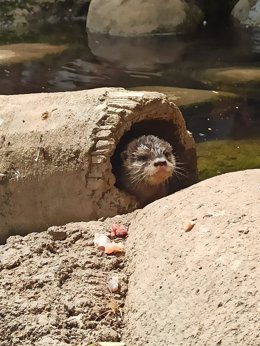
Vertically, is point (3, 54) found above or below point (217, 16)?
below

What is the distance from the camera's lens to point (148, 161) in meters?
3.70

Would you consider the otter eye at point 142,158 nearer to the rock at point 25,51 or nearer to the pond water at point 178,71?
the pond water at point 178,71

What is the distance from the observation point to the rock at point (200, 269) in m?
1.93

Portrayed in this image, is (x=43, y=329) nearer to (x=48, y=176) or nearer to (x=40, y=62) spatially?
(x=48, y=176)

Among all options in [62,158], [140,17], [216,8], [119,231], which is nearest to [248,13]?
[216,8]

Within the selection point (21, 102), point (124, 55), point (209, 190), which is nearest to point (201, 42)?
point (124, 55)

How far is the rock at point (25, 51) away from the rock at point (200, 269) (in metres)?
5.62

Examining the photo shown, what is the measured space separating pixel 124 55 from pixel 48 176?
216 inches

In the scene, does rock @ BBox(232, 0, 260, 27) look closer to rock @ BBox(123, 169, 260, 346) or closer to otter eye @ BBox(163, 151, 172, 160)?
otter eye @ BBox(163, 151, 172, 160)

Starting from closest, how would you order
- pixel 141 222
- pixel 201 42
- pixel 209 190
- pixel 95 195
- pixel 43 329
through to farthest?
1. pixel 43 329
2. pixel 209 190
3. pixel 141 222
4. pixel 95 195
5. pixel 201 42

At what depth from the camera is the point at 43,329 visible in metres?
2.36

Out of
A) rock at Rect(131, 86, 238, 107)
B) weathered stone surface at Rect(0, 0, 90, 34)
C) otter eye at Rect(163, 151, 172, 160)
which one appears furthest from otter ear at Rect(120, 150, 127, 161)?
weathered stone surface at Rect(0, 0, 90, 34)

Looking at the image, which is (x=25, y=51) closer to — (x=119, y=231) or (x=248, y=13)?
(x=248, y=13)

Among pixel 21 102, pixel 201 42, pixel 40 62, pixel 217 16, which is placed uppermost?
pixel 217 16
